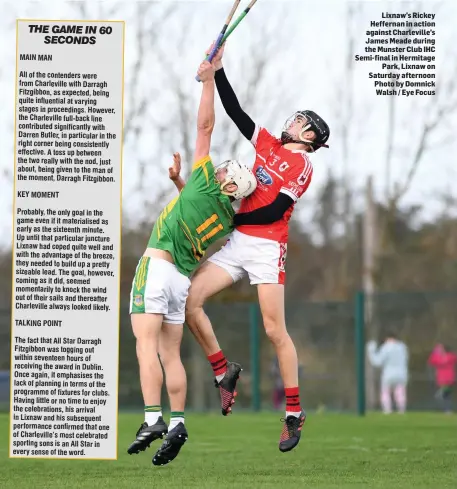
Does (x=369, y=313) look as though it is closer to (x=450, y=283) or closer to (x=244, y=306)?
(x=244, y=306)

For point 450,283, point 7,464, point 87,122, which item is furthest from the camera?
point 450,283

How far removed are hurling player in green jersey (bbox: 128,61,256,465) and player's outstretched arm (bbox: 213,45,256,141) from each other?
129 millimetres

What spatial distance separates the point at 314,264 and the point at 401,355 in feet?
40.4

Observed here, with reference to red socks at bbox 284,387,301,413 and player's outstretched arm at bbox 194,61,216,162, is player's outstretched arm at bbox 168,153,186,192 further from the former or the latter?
red socks at bbox 284,387,301,413

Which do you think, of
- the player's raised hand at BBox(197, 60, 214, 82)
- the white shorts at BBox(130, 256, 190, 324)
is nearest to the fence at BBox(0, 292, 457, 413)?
the white shorts at BBox(130, 256, 190, 324)

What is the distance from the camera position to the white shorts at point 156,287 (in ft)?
31.2

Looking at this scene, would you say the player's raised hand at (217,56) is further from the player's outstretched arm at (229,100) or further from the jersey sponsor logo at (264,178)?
the jersey sponsor logo at (264,178)

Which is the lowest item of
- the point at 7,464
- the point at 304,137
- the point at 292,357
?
the point at 7,464

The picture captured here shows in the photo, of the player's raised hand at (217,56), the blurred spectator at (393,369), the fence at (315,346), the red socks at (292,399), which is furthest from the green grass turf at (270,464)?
the fence at (315,346)

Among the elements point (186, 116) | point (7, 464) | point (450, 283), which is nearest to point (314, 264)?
point (450, 283)

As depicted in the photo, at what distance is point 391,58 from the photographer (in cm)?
1015

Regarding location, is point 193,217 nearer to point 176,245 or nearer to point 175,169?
point 176,245

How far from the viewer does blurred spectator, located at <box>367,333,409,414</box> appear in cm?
2280

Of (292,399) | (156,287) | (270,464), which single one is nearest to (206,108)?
(156,287)
